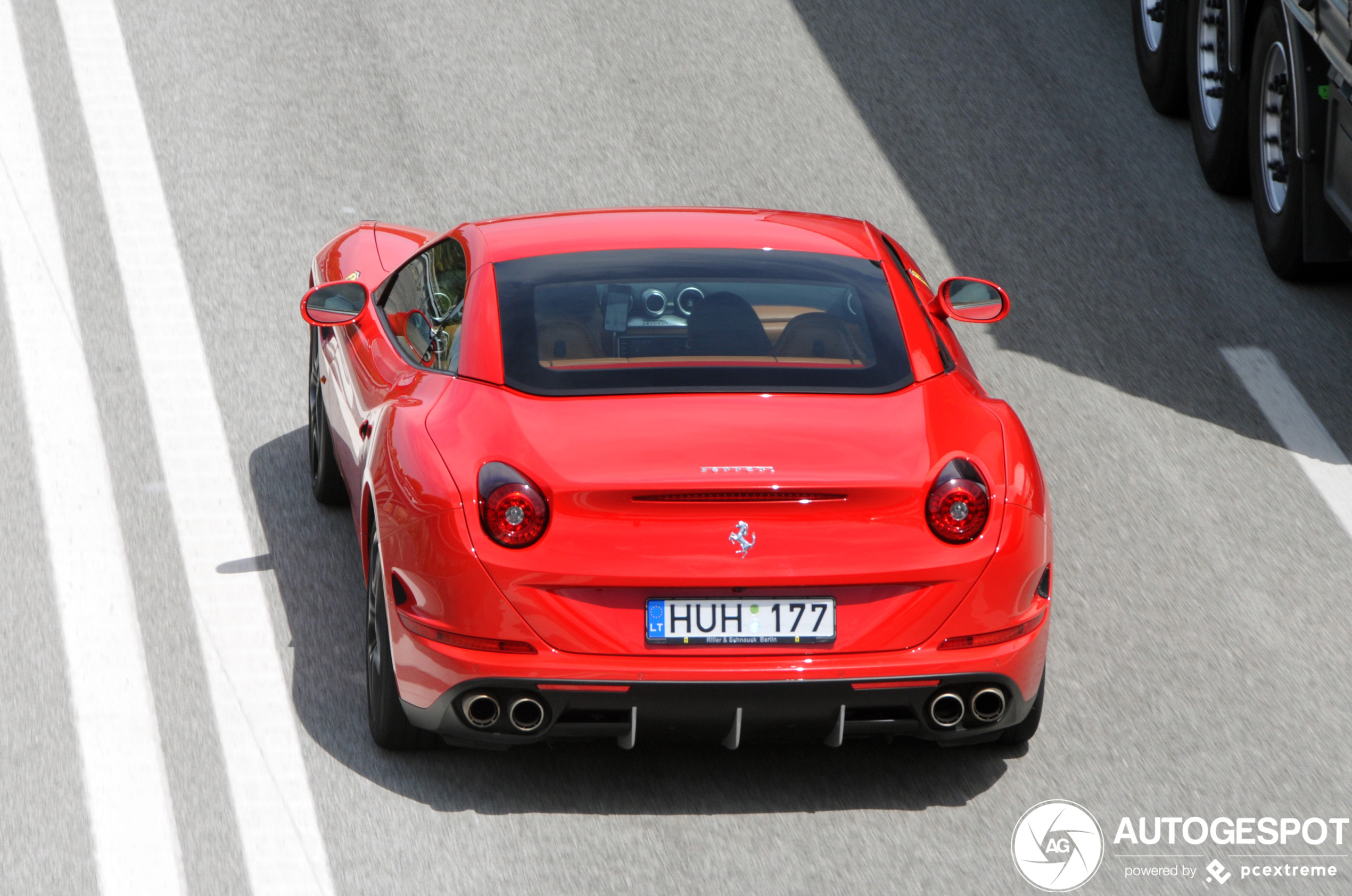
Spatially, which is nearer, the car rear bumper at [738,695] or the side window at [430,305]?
the car rear bumper at [738,695]

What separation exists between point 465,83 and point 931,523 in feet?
24.5

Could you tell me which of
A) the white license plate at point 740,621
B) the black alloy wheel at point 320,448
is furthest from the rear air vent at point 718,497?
the black alloy wheel at point 320,448

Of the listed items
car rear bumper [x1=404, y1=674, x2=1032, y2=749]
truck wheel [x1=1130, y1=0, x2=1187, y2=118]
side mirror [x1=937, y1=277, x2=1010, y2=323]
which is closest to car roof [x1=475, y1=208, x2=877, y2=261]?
side mirror [x1=937, y1=277, x2=1010, y2=323]

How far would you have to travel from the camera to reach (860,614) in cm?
493

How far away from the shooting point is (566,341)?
5.40 meters

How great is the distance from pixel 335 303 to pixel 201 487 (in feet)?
4.33

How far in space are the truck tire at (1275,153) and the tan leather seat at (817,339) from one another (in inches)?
180

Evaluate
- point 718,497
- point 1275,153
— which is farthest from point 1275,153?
point 718,497

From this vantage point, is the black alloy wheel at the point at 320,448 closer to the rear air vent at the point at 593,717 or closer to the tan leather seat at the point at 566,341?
the tan leather seat at the point at 566,341

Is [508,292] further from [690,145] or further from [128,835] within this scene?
[690,145]

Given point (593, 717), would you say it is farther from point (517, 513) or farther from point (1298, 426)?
point (1298, 426)

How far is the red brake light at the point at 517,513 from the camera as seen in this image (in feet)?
16.0

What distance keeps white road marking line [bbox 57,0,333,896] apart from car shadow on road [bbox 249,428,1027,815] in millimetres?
166

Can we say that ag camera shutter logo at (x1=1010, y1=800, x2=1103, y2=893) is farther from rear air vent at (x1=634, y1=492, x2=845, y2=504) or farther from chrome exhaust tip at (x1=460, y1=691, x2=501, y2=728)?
chrome exhaust tip at (x1=460, y1=691, x2=501, y2=728)
